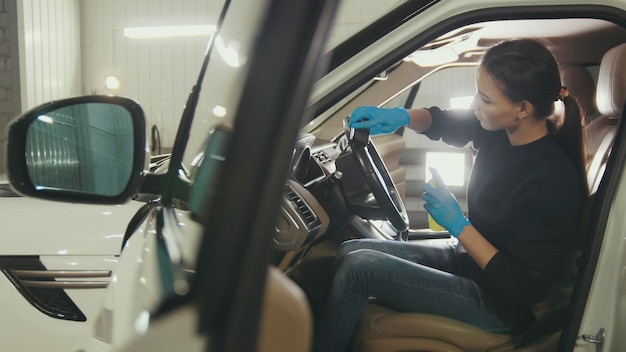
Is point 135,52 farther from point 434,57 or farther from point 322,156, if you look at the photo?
point 322,156

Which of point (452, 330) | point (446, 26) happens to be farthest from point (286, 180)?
point (452, 330)

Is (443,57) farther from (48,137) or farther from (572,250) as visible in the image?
(48,137)

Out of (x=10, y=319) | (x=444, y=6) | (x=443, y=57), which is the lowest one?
(x=10, y=319)

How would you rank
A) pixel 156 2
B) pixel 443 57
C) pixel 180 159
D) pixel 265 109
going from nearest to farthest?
pixel 265 109 → pixel 180 159 → pixel 443 57 → pixel 156 2

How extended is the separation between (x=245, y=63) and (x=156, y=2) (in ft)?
27.0

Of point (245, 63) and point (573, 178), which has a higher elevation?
point (245, 63)

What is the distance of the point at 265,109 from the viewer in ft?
1.69

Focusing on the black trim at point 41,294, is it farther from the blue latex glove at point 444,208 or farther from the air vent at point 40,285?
the blue latex glove at point 444,208

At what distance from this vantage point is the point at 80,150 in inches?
51.6

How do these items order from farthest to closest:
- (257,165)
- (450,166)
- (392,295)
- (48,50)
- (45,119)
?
(48,50)
(450,166)
(392,295)
(45,119)
(257,165)

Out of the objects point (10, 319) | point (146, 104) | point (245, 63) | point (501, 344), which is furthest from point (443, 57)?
point (146, 104)

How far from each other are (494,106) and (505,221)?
0.30 m

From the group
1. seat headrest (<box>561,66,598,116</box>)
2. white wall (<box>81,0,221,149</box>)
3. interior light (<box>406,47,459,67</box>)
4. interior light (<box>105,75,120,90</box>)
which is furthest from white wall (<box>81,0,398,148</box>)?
seat headrest (<box>561,66,598,116</box>)

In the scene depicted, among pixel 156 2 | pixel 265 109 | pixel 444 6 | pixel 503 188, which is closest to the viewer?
pixel 265 109
